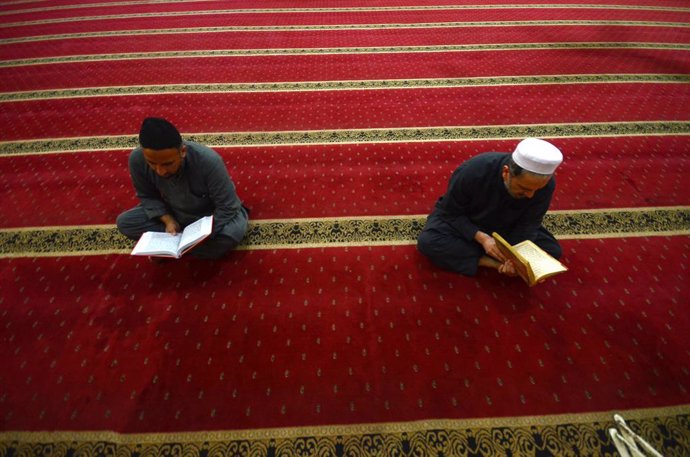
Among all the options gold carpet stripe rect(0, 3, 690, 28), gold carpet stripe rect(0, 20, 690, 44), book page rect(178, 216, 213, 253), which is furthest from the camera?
gold carpet stripe rect(0, 3, 690, 28)

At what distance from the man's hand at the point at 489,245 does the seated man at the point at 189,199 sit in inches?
41.2

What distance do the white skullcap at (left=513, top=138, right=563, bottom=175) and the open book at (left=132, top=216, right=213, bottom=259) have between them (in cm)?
120

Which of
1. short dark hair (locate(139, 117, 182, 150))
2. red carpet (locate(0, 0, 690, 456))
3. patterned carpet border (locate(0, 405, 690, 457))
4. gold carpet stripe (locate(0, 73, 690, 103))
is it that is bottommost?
patterned carpet border (locate(0, 405, 690, 457))

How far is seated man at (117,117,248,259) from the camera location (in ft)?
4.97

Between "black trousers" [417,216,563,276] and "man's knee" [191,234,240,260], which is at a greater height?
"man's knee" [191,234,240,260]

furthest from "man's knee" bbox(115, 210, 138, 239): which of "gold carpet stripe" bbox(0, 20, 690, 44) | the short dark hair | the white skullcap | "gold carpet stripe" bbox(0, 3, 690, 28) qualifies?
"gold carpet stripe" bbox(0, 3, 690, 28)

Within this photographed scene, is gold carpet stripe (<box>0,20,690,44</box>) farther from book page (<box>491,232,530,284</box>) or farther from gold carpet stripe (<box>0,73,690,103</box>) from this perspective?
book page (<box>491,232,530,284</box>)

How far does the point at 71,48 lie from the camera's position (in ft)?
11.5

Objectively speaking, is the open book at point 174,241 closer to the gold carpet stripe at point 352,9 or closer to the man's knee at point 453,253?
the man's knee at point 453,253

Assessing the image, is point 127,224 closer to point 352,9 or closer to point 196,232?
point 196,232

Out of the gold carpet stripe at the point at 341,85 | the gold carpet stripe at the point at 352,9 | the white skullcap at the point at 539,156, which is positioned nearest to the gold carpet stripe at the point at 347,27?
the gold carpet stripe at the point at 352,9

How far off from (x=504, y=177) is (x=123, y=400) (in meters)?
1.61

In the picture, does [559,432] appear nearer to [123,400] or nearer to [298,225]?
[298,225]

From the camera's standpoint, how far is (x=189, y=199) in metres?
Answer: 1.60
